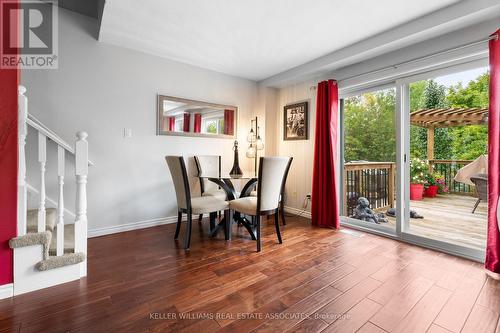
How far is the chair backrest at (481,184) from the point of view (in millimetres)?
2399

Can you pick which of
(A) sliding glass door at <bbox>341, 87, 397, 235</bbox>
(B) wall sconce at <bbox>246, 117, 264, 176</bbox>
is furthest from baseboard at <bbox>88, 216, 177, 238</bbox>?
(A) sliding glass door at <bbox>341, 87, 397, 235</bbox>

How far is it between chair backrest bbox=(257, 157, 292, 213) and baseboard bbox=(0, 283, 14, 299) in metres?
1.99

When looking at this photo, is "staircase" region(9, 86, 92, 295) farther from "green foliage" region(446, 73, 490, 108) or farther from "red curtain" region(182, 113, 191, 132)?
"green foliage" region(446, 73, 490, 108)

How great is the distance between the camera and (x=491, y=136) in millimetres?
2055

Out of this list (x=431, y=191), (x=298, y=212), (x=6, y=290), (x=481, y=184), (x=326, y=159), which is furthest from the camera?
(x=298, y=212)

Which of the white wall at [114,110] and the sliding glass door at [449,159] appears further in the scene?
the white wall at [114,110]

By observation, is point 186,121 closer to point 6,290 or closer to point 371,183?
point 6,290

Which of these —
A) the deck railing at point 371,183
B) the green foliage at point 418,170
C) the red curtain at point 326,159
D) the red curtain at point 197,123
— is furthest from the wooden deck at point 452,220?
the red curtain at point 197,123

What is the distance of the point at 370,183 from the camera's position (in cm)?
350

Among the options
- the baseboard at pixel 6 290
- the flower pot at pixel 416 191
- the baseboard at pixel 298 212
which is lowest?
the baseboard at pixel 6 290

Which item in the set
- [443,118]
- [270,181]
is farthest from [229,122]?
[443,118]

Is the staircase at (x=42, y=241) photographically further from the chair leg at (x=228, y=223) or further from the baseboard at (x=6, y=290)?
the chair leg at (x=228, y=223)

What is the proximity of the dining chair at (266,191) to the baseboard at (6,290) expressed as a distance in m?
1.86

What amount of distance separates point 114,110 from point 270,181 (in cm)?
218
